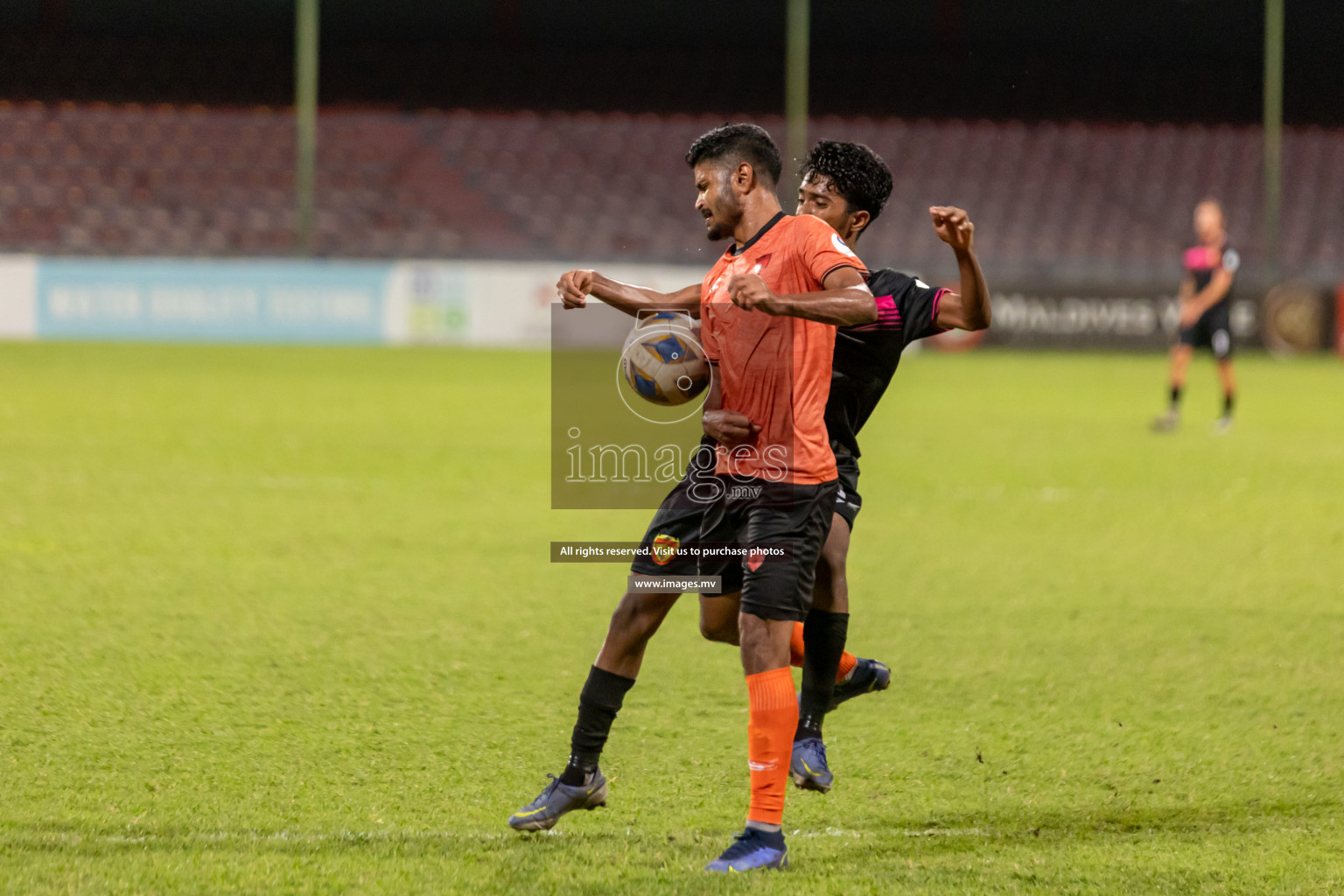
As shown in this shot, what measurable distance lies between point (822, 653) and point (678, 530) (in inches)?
34.7

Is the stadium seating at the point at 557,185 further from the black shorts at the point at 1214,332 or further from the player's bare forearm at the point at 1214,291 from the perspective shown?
the player's bare forearm at the point at 1214,291

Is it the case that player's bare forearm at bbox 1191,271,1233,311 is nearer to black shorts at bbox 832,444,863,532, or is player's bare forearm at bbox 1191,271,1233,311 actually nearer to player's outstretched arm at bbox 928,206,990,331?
black shorts at bbox 832,444,863,532

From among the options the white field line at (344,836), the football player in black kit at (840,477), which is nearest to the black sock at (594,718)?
the football player in black kit at (840,477)

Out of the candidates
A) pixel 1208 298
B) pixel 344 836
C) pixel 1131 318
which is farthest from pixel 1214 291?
pixel 344 836

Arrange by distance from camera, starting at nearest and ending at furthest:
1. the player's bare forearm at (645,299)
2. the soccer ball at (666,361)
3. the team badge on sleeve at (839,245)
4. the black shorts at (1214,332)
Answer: the team badge on sleeve at (839,245) → the soccer ball at (666,361) → the player's bare forearm at (645,299) → the black shorts at (1214,332)

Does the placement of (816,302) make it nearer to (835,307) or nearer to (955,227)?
(835,307)

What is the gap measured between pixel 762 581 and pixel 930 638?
2530 millimetres

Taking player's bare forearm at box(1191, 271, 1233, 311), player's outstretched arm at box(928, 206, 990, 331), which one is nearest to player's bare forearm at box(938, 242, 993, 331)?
player's outstretched arm at box(928, 206, 990, 331)

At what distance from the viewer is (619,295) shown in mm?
3697

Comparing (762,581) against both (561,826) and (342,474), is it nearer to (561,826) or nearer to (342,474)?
(561,826)

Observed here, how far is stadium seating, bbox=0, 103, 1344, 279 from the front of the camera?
25609 mm

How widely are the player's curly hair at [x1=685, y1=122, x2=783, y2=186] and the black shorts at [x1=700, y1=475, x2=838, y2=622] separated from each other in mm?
728

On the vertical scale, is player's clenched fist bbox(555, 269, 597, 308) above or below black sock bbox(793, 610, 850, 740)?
above

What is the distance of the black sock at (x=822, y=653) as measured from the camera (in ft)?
13.8
